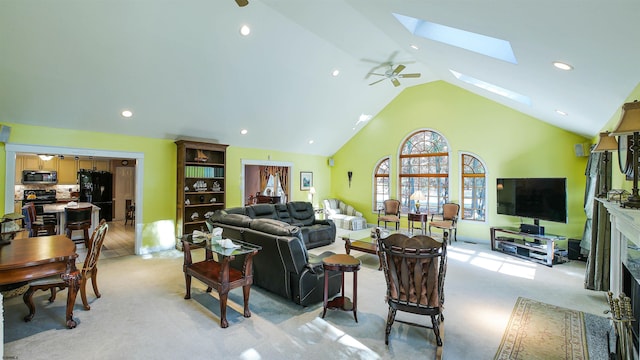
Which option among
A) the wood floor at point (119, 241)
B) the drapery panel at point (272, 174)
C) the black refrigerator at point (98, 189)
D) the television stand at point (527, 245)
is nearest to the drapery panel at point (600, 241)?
the television stand at point (527, 245)

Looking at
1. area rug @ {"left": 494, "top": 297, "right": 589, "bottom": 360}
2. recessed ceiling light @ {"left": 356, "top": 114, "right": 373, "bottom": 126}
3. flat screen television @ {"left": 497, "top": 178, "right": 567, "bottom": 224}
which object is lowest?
area rug @ {"left": 494, "top": 297, "right": 589, "bottom": 360}

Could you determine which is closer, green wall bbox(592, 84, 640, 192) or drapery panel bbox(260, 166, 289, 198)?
green wall bbox(592, 84, 640, 192)

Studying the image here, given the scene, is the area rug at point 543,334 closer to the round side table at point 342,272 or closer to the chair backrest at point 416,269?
the chair backrest at point 416,269

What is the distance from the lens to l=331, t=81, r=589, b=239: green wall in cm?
593

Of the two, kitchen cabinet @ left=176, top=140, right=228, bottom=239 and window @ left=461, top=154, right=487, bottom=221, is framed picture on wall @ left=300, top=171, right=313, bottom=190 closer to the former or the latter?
kitchen cabinet @ left=176, top=140, right=228, bottom=239

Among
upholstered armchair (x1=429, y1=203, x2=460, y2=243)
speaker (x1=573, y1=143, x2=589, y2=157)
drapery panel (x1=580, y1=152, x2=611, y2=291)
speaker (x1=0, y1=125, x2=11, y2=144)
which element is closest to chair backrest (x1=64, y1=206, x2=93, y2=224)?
speaker (x1=0, y1=125, x2=11, y2=144)

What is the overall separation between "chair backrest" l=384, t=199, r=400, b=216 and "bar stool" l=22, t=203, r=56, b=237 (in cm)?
768

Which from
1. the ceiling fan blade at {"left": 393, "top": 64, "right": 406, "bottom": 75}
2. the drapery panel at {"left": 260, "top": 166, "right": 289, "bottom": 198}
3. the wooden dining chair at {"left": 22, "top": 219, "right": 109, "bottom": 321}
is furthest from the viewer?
the drapery panel at {"left": 260, "top": 166, "right": 289, "bottom": 198}

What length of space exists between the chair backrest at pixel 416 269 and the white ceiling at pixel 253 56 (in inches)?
75.1

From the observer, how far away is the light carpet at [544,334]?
8.51 feet

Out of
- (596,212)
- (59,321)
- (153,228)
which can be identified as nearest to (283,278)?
(59,321)

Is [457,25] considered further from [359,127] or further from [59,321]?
[359,127]

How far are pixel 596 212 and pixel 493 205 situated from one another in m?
2.87

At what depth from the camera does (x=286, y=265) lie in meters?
3.46
